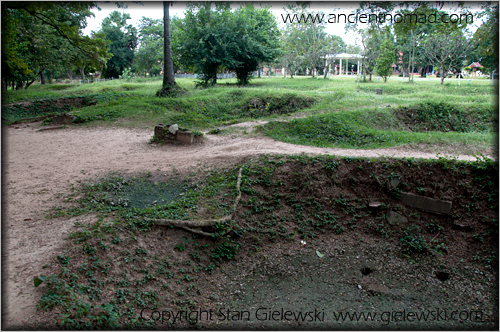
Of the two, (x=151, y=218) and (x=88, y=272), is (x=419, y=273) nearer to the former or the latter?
(x=151, y=218)

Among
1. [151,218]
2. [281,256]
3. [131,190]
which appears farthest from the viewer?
[131,190]

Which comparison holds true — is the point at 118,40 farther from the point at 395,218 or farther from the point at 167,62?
the point at 395,218

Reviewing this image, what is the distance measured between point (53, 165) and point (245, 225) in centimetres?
497

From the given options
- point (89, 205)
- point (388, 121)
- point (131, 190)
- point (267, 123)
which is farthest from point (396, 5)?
point (89, 205)

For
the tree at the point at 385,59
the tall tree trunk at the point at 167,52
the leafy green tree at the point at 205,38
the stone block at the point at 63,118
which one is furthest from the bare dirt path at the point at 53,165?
the tree at the point at 385,59

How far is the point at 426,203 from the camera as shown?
6.96 metres

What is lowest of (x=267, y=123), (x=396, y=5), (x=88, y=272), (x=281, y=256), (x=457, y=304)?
(x=457, y=304)

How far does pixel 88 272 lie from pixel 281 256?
318 centimetres

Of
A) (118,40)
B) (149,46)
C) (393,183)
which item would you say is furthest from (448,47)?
(118,40)

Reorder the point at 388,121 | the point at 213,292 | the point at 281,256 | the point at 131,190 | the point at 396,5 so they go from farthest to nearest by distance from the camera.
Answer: the point at 388,121, the point at 396,5, the point at 131,190, the point at 281,256, the point at 213,292

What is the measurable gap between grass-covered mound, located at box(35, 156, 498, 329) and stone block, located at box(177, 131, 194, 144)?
102 inches

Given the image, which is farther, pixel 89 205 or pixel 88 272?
pixel 89 205

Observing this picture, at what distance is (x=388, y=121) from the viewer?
12.5 meters

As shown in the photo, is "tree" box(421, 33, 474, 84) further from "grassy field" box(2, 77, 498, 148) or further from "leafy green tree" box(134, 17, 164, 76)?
"leafy green tree" box(134, 17, 164, 76)
